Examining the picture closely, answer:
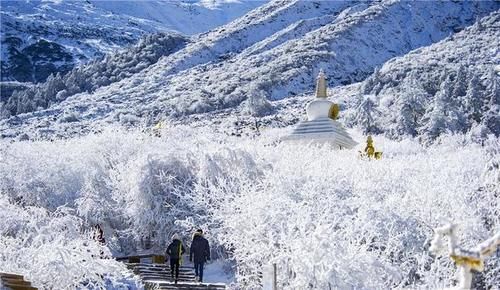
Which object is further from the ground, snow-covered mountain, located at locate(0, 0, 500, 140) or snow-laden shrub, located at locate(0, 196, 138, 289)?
snow-covered mountain, located at locate(0, 0, 500, 140)

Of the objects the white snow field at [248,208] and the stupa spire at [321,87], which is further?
the stupa spire at [321,87]

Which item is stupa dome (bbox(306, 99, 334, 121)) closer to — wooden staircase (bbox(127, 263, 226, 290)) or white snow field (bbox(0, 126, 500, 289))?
white snow field (bbox(0, 126, 500, 289))

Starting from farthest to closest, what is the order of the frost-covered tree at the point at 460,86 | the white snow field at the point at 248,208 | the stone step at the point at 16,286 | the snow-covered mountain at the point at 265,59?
the snow-covered mountain at the point at 265,59 < the frost-covered tree at the point at 460,86 < the white snow field at the point at 248,208 < the stone step at the point at 16,286

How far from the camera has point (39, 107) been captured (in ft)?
Answer: 496

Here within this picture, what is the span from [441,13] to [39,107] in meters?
81.4

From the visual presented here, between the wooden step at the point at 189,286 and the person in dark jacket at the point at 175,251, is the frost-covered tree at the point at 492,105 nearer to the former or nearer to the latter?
the wooden step at the point at 189,286

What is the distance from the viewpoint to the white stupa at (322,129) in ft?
129

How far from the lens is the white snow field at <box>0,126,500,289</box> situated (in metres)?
19.5

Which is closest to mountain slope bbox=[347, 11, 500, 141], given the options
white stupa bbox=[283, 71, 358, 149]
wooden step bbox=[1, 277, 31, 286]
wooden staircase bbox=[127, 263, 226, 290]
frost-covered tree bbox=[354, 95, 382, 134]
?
frost-covered tree bbox=[354, 95, 382, 134]

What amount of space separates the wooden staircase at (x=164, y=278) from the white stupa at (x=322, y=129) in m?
16.0

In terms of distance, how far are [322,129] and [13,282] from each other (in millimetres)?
23886

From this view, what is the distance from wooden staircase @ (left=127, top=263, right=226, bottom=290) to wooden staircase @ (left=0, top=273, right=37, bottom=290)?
3.61 metres

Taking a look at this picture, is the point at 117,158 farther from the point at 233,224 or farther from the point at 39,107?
the point at 39,107

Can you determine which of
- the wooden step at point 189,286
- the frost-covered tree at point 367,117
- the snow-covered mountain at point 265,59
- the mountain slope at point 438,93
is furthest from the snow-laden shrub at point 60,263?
the snow-covered mountain at point 265,59
